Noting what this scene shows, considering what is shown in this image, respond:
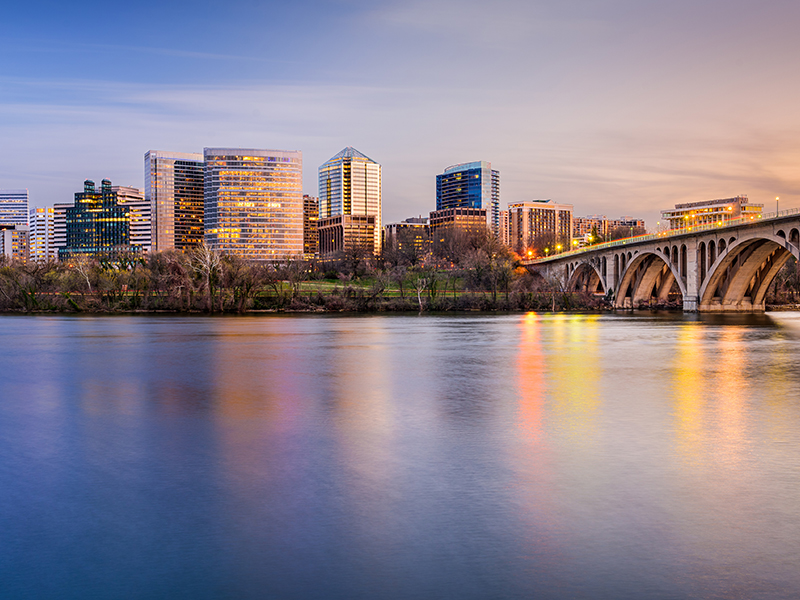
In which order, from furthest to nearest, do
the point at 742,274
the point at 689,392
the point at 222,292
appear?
the point at 222,292 < the point at 742,274 < the point at 689,392

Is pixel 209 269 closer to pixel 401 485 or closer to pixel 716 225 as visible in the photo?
pixel 716 225

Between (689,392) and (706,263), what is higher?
(706,263)

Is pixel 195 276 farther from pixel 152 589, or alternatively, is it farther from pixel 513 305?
pixel 152 589

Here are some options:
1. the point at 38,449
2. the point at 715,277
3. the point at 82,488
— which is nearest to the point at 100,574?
the point at 82,488

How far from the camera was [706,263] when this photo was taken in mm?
85562

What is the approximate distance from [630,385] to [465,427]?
35.1 ft

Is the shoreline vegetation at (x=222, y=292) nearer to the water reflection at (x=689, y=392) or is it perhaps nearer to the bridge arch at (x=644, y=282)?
the bridge arch at (x=644, y=282)

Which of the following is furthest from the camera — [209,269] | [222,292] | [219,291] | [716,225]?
[219,291]

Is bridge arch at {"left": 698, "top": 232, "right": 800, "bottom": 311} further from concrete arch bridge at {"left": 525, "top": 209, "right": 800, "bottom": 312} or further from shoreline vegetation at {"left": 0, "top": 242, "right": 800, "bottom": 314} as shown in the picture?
shoreline vegetation at {"left": 0, "top": 242, "right": 800, "bottom": 314}

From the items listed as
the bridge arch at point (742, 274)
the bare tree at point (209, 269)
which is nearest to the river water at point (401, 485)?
the bridge arch at point (742, 274)

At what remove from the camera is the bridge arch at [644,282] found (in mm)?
106938

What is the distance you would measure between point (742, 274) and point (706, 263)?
4295mm

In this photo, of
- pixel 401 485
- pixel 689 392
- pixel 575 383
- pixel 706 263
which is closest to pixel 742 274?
pixel 706 263

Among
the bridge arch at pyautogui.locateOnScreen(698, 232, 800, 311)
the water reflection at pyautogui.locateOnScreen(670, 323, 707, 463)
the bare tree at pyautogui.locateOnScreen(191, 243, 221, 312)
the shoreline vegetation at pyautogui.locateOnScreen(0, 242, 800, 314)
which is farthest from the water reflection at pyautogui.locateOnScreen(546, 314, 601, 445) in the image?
the bare tree at pyautogui.locateOnScreen(191, 243, 221, 312)
